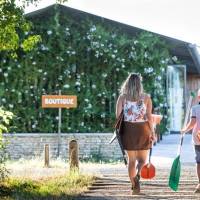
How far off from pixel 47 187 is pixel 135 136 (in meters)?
1.43

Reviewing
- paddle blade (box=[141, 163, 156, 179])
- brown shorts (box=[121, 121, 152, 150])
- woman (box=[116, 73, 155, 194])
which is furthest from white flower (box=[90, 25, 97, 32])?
paddle blade (box=[141, 163, 156, 179])

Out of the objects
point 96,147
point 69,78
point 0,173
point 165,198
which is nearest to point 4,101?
point 69,78

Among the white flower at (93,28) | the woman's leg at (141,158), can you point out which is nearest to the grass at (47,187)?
the woman's leg at (141,158)

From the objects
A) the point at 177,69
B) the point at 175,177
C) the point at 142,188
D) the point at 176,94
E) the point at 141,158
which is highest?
the point at 177,69

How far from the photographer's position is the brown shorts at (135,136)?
316 inches

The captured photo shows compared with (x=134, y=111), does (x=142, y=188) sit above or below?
below

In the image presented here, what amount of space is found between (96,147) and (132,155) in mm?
9262

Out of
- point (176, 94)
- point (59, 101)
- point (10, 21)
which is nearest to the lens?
point (10, 21)

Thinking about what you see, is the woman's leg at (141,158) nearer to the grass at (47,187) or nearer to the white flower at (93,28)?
the grass at (47,187)

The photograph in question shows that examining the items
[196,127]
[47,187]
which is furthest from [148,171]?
[47,187]

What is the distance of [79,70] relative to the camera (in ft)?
63.5

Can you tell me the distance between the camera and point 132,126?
8078 mm

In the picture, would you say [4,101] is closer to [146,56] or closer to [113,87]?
[113,87]

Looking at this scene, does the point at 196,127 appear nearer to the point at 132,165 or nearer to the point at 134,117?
the point at 134,117
